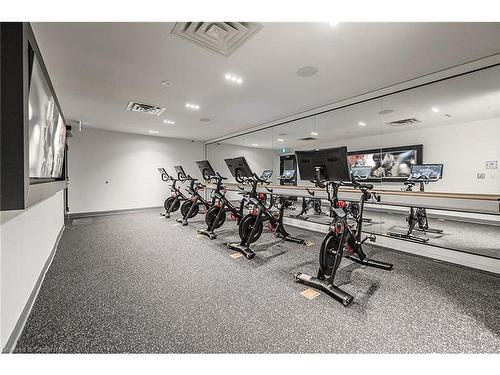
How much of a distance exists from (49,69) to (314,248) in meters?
4.99

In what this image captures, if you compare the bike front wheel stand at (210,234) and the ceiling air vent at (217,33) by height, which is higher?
the ceiling air vent at (217,33)

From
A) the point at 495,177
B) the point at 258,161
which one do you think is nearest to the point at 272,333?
the point at 495,177

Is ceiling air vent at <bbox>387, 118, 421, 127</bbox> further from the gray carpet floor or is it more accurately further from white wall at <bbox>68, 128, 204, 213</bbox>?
white wall at <bbox>68, 128, 204, 213</bbox>

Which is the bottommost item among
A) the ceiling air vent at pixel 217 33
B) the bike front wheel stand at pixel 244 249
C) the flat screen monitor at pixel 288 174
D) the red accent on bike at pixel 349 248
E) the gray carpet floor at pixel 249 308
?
the gray carpet floor at pixel 249 308

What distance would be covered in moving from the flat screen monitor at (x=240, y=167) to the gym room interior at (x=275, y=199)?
4 centimetres

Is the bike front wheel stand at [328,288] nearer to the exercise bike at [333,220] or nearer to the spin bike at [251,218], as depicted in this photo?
the exercise bike at [333,220]

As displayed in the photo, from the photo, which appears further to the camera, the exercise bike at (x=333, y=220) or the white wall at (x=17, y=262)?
the exercise bike at (x=333, y=220)

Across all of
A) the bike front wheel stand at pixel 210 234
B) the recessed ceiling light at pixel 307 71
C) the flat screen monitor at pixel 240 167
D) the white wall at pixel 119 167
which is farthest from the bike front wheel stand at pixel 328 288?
the white wall at pixel 119 167

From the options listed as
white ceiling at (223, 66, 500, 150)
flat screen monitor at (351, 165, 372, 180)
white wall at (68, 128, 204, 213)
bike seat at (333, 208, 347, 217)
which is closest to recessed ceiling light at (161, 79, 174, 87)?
white ceiling at (223, 66, 500, 150)

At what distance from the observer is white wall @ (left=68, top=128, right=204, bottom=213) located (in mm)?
6562

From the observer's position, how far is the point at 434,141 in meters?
3.93

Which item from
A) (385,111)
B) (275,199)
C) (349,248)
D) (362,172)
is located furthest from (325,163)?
(275,199)

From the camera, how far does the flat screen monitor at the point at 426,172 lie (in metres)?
3.69
